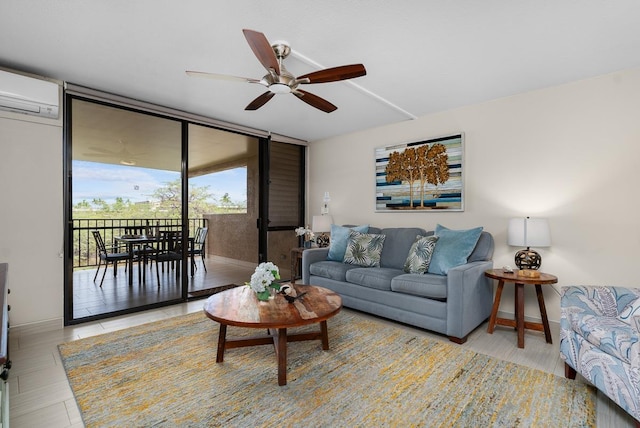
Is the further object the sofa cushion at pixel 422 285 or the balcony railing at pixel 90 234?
the balcony railing at pixel 90 234

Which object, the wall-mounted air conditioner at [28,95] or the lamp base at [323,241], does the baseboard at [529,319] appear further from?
the wall-mounted air conditioner at [28,95]

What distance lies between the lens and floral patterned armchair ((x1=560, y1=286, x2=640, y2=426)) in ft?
4.93

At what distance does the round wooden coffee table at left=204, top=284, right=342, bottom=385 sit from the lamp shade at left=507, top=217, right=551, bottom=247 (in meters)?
1.75

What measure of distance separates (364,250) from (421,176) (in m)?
1.22

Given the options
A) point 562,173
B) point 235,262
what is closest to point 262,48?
point 562,173

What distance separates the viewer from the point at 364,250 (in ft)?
12.1

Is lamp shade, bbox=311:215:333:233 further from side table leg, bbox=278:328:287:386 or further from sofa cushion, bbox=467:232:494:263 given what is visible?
side table leg, bbox=278:328:287:386

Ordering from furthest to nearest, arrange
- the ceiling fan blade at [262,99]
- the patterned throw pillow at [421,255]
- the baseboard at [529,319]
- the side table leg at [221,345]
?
the patterned throw pillow at [421,255], the baseboard at [529,319], the ceiling fan blade at [262,99], the side table leg at [221,345]

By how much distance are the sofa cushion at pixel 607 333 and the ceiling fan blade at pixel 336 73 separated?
2042 mm

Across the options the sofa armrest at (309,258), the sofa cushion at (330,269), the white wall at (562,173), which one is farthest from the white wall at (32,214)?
the white wall at (562,173)

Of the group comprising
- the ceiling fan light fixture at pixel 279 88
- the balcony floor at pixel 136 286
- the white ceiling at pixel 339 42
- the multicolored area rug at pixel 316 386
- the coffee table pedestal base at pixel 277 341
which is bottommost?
the multicolored area rug at pixel 316 386

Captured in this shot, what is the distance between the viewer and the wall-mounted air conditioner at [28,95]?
2.54m

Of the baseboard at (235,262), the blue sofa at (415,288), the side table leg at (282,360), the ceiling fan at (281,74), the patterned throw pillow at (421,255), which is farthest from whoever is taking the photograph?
the baseboard at (235,262)

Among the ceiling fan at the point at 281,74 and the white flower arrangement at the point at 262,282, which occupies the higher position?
the ceiling fan at the point at 281,74
